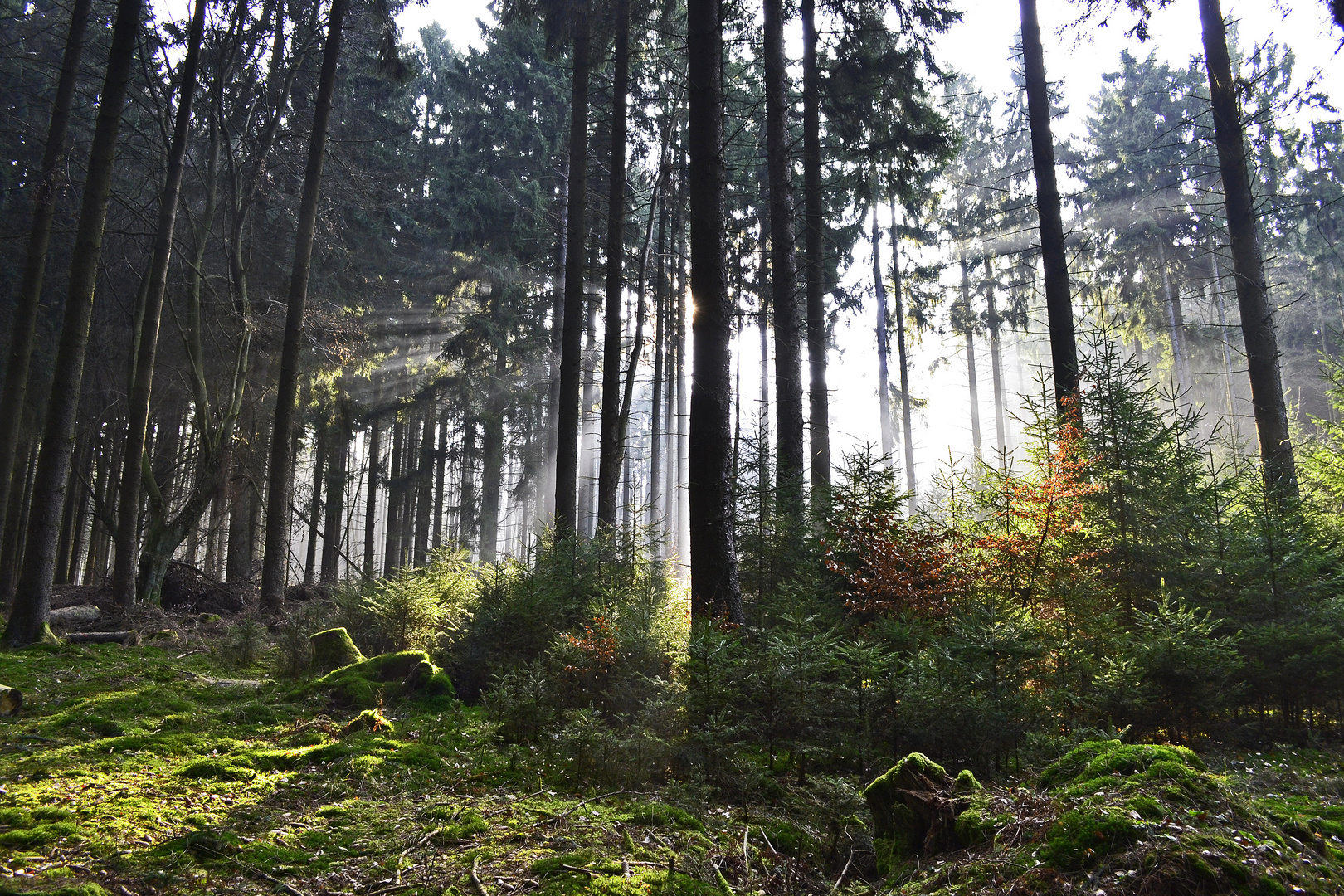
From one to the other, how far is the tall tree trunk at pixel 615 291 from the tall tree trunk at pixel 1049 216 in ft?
24.1

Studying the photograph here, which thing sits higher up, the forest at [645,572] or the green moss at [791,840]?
the forest at [645,572]

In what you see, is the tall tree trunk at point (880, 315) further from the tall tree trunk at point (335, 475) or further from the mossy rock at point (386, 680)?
the mossy rock at point (386, 680)

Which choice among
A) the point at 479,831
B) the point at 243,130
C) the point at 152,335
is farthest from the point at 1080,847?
the point at 243,130

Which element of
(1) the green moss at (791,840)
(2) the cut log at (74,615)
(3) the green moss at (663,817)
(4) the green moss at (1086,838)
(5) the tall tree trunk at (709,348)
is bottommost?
(1) the green moss at (791,840)

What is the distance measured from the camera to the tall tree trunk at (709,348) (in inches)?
279

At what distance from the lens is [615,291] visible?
13.6 meters

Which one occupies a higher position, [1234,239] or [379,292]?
[379,292]

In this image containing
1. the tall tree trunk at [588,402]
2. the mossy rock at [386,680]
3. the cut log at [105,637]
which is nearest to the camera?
the mossy rock at [386,680]

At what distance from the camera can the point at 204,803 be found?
4.00 metres

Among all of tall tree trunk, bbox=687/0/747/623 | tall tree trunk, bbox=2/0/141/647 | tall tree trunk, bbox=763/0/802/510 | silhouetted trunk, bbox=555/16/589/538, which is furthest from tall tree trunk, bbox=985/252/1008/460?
tall tree trunk, bbox=2/0/141/647

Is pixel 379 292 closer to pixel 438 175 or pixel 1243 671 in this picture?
pixel 438 175

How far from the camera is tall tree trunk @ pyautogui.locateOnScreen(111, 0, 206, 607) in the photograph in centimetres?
1181

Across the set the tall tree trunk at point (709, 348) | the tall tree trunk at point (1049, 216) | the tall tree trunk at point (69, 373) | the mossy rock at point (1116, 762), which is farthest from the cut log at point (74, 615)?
the tall tree trunk at point (1049, 216)

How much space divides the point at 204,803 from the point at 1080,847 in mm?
4552
